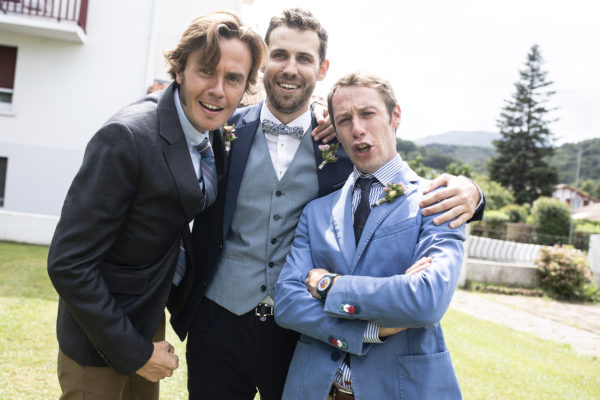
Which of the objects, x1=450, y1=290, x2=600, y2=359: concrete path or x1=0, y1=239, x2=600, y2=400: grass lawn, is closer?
x1=0, y1=239, x2=600, y2=400: grass lawn

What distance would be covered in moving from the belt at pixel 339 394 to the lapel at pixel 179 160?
979 mm

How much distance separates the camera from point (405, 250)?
6.47ft

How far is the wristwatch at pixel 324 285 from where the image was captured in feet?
6.34

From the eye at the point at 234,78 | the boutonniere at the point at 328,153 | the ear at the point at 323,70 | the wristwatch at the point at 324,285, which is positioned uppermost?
the ear at the point at 323,70

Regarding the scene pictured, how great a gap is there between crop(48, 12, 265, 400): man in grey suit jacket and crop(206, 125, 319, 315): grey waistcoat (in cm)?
30

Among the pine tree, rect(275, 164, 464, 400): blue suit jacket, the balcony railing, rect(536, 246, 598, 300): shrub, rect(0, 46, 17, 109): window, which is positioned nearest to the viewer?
rect(275, 164, 464, 400): blue suit jacket

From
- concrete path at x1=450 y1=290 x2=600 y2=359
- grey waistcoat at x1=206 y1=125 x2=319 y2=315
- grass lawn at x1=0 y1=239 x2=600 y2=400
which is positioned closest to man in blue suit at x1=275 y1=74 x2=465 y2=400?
grey waistcoat at x1=206 y1=125 x2=319 y2=315

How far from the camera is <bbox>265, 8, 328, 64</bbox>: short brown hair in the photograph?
8.34 ft

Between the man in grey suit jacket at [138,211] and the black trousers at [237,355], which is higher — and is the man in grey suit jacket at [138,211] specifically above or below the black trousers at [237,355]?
above

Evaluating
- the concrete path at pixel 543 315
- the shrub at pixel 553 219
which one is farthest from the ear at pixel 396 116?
the shrub at pixel 553 219

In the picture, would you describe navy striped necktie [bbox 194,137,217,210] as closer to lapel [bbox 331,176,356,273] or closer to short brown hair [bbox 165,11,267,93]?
short brown hair [bbox 165,11,267,93]

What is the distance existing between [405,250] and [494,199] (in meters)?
38.1

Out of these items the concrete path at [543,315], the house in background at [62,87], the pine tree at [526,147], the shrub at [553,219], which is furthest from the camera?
the pine tree at [526,147]

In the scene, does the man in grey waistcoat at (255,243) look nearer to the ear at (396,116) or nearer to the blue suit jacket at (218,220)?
the blue suit jacket at (218,220)
